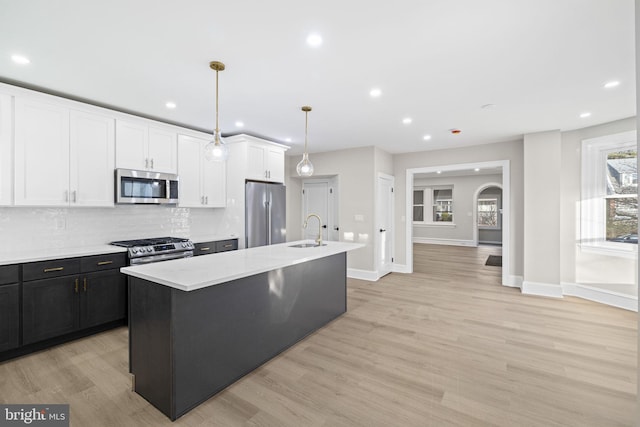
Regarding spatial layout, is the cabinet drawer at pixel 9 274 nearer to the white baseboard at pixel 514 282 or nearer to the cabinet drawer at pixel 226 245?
the cabinet drawer at pixel 226 245

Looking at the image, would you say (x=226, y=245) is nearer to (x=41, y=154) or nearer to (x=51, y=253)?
(x=51, y=253)

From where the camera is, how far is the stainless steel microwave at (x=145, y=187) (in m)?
3.59

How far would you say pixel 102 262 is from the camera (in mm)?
3244

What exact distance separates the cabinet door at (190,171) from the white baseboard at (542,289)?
18.0 ft

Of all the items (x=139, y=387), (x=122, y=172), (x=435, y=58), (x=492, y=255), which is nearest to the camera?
(x=139, y=387)

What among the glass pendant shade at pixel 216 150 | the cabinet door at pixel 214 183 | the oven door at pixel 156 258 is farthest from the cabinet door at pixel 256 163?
the glass pendant shade at pixel 216 150

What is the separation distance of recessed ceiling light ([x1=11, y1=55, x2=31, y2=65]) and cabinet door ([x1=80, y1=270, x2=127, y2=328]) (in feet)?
6.76

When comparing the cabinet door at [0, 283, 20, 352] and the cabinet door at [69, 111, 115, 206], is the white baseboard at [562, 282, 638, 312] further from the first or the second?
the cabinet door at [0, 283, 20, 352]

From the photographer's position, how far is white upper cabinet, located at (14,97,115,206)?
116 inches

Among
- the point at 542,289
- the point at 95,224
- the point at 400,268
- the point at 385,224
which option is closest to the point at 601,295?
the point at 542,289

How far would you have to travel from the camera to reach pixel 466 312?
4016mm

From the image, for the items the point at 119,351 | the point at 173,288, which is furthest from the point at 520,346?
the point at 119,351

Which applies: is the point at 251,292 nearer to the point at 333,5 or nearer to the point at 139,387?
the point at 139,387

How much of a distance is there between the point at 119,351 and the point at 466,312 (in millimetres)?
4168
